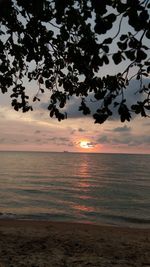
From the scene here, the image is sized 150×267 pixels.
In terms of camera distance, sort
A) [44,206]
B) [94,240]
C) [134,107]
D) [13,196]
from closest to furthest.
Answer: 1. [134,107]
2. [94,240]
3. [44,206]
4. [13,196]

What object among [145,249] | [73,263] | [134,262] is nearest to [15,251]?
[73,263]

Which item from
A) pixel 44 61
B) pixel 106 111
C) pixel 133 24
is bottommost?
pixel 106 111

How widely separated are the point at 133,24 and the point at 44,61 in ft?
15.0

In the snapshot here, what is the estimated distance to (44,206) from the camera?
33.0m

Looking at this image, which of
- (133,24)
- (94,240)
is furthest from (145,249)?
(133,24)

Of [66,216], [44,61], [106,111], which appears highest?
[44,61]

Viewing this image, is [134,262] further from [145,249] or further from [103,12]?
[103,12]

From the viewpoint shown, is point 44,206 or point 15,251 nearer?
point 15,251

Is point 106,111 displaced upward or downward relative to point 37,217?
upward

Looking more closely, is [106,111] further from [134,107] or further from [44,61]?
[44,61]

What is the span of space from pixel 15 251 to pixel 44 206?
22472 millimetres

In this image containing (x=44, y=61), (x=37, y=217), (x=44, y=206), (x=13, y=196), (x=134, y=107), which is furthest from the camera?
(x=13, y=196)

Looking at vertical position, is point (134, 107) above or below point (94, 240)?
above

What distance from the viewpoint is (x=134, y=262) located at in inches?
403
